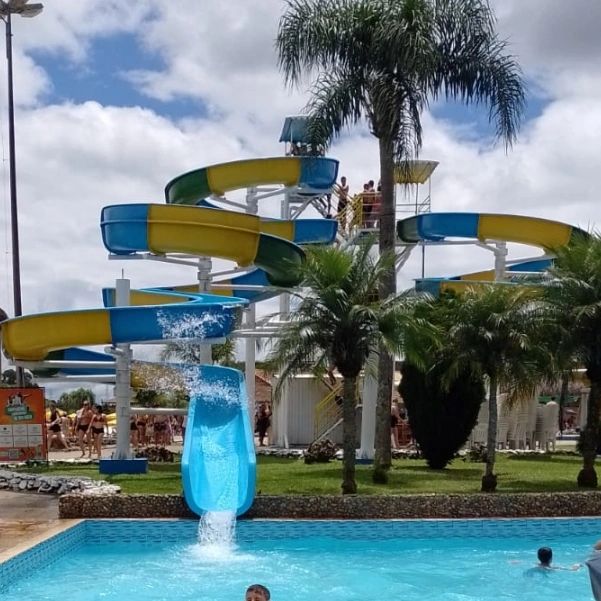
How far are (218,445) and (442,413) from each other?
4.45 meters

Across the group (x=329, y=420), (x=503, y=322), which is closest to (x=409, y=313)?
(x=503, y=322)


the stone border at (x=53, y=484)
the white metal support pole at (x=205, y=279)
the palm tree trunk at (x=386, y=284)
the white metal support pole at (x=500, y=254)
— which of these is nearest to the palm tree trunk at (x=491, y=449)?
the palm tree trunk at (x=386, y=284)

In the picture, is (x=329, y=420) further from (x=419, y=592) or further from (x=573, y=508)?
(x=419, y=592)

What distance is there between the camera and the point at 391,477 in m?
14.5

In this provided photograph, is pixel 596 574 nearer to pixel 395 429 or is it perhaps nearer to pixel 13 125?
pixel 395 429

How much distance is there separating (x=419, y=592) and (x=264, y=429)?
13.9m

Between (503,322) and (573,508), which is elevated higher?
(503,322)

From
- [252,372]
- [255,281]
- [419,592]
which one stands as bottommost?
[419,592]

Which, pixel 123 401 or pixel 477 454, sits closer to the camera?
pixel 123 401

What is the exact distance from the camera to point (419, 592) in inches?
368

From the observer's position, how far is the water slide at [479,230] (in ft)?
62.3

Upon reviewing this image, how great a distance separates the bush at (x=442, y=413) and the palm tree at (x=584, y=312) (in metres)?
2.91

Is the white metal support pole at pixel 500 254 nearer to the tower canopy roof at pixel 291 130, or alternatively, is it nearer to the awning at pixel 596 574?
the tower canopy roof at pixel 291 130

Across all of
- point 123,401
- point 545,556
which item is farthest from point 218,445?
point 545,556
